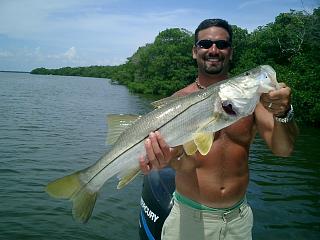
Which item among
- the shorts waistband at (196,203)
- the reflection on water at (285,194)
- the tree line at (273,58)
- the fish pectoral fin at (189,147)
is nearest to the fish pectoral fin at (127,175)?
the fish pectoral fin at (189,147)

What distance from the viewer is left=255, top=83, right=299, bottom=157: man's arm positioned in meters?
3.33

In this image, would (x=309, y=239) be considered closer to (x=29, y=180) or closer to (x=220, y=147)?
(x=220, y=147)

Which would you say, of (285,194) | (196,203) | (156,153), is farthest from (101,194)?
(156,153)

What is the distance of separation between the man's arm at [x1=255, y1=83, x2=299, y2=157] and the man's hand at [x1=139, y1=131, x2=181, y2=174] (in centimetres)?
99

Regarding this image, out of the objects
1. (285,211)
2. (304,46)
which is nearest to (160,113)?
(285,211)

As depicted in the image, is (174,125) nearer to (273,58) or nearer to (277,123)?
(277,123)

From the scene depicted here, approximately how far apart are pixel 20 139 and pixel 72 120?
7.37m

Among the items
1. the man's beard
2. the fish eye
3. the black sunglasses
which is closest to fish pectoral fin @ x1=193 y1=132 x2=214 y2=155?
the fish eye

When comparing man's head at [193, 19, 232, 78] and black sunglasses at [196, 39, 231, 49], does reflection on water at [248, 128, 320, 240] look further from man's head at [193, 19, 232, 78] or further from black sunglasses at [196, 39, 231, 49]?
black sunglasses at [196, 39, 231, 49]

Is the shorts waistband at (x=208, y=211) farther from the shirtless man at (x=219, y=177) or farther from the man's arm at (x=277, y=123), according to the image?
the man's arm at (x=277, y=123)

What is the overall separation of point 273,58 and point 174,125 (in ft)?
130

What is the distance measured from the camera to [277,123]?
12.0 ft

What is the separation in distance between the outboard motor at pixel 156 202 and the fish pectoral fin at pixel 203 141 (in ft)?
7.15

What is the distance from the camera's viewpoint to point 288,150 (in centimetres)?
386
